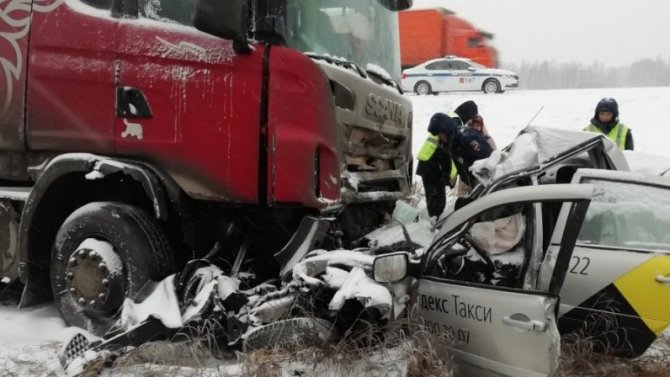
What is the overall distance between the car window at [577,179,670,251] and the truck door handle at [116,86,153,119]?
2.72 m

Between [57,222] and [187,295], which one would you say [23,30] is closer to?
[57,222]

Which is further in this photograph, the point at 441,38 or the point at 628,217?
the point at 441,38

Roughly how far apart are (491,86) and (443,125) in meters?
16.0

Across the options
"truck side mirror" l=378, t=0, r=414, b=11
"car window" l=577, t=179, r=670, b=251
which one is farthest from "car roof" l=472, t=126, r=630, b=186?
"truck side mirror" l=378, t=0, r=414, b=11

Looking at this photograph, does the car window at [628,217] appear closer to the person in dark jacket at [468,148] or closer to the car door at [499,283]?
the car door at [499,283]

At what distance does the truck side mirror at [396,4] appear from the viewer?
15.2 feet

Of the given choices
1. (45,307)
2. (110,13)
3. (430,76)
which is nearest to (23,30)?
(110,13)

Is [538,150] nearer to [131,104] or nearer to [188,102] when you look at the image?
[188,102]

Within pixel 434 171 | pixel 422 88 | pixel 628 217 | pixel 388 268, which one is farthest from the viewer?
pixel 422 88

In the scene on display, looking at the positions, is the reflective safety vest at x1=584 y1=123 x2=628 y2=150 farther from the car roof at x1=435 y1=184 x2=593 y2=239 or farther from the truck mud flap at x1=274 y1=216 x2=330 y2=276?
the truck mud flap at x1=274 y1=216 x2=330 y2=276

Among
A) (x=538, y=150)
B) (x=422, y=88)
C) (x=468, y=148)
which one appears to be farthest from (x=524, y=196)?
(x=422, y=88)

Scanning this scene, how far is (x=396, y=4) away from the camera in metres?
4.79

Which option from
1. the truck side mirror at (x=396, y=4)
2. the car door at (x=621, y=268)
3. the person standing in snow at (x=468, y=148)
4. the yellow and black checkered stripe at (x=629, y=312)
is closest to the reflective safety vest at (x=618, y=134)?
the person standing in snow at (x=468, y=148)

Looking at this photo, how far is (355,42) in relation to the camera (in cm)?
409
